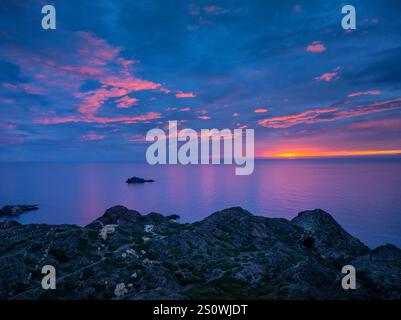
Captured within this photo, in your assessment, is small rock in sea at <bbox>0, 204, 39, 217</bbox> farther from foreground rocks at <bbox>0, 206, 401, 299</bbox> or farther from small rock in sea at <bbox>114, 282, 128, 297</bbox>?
small rock in sea at <bbox>114, 282, 128, 297</bbox>

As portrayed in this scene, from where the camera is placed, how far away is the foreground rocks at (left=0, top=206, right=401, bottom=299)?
2847cm

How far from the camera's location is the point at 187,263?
1391 inches

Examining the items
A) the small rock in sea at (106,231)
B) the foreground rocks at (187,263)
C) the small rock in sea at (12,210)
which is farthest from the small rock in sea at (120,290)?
the small rock in sea at (12,210)

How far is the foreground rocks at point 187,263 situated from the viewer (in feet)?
93.4

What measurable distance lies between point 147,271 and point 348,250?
1445 inches

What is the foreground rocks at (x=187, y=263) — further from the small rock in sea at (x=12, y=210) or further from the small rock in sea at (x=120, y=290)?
the small rock in sea at (x=12, y=210)

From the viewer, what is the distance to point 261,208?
139500 millimetres

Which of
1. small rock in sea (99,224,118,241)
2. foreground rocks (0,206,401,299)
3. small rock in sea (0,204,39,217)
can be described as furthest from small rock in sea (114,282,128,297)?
small rock in sea (0,204,39,217)

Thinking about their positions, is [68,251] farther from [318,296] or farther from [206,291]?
[318,296]

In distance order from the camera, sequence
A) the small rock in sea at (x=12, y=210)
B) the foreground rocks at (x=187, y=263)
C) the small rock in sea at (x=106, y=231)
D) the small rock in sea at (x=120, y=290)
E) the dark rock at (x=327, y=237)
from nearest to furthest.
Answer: the small rock in sea at (x=120, y=290)
the foreground rocks at (x=187, y=263)
the small rock in sea at (x=106, y=231)
the dark rock at (x=327, y=237)
the small rock in sea at (x=12, y=210)

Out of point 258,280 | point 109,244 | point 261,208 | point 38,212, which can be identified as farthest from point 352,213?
point 38,212

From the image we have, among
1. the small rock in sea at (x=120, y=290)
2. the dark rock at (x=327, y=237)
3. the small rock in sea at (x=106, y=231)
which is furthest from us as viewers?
the dark rock at (x=327, y=237)

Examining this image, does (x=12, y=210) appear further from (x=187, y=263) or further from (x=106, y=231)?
(x=187, y=263)
